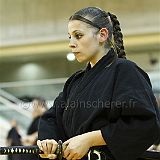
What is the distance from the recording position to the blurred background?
8.46 meters

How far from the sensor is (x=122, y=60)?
1.42 metres

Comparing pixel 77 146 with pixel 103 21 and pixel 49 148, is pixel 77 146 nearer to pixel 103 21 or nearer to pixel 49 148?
pixel 49 148

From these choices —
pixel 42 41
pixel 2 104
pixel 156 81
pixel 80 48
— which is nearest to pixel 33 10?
pixel 42 41

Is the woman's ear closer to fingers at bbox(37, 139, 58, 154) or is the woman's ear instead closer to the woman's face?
the woman's face

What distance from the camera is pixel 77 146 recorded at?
4.15 ft

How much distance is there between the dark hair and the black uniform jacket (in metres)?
0.06

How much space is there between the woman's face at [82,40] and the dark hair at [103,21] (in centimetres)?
2

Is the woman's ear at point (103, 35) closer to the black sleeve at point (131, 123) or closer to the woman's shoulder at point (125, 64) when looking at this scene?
the woman's shoulder at point (125, 64)

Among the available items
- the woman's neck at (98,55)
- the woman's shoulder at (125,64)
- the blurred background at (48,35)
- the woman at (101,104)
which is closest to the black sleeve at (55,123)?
the woman at (101,104)

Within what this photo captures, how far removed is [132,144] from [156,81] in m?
6.94

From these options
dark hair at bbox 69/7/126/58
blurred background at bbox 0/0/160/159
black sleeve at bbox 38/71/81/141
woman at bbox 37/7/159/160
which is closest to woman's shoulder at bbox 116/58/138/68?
woman at bbox 37/7/159/160

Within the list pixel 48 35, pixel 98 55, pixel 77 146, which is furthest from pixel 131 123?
pixel 48 35

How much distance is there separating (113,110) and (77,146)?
0.50ft

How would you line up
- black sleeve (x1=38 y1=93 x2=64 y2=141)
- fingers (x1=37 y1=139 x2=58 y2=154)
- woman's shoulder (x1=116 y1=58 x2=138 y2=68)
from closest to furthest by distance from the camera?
fingers (x1=37 y1=139 x2=58 y2=154), woman's shoulder (x1=116 y1=58 x2=138 y2=68), black sleeve (x1=38 y1=93 x2=64 y2=141)
